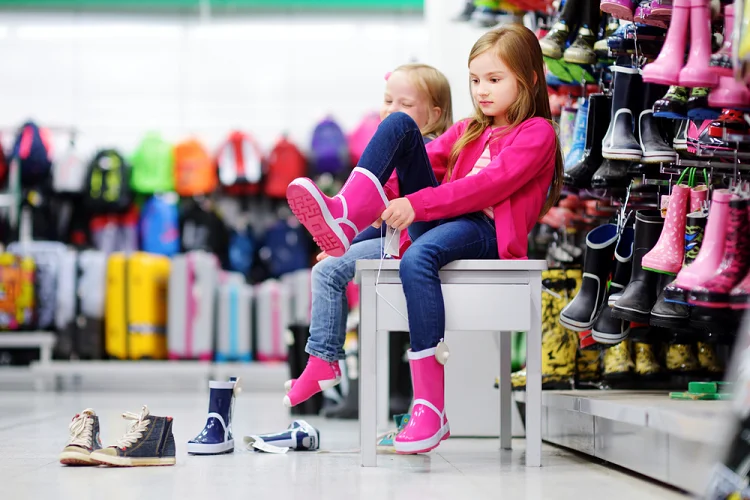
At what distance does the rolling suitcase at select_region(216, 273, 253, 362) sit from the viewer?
23.8ft

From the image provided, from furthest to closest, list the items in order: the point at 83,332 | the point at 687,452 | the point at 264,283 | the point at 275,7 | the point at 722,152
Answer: the point at 275,7
the point at 264,283
the point at 83,332
the point at 722,152
the point at 687,452

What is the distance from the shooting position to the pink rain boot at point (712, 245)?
7.29 feet

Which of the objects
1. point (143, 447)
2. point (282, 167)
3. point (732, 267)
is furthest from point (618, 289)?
point (282, 167)

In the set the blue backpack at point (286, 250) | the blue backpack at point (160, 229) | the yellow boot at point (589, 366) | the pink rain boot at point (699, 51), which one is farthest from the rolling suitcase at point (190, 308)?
the pink rain boot at point (699, 51)

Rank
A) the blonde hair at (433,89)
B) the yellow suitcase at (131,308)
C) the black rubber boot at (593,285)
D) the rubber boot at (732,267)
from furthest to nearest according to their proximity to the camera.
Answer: the yellow suitcase at (131,308), the blonde hair at (433,89), the black rubber boot at (593,285), the rubber boot at (732,267)

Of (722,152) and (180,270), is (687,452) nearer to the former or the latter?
(722,152)

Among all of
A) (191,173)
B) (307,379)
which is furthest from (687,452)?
(191,173)

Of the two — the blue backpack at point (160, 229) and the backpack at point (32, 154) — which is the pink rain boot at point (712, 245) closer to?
the blue backpack at point (160, 229)

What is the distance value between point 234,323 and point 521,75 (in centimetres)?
484

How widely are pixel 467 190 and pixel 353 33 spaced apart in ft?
20.9

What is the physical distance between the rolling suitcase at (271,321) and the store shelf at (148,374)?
0.11m

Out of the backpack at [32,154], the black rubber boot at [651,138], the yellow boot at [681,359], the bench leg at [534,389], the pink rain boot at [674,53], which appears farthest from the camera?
the backpack at [32,154]

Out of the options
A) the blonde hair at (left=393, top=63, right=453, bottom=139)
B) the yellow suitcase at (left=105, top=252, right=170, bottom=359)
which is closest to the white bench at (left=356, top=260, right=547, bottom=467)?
the blonde hair at (left=393, top=63, right=453, bottom=139)

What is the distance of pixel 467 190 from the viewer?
261 cm
